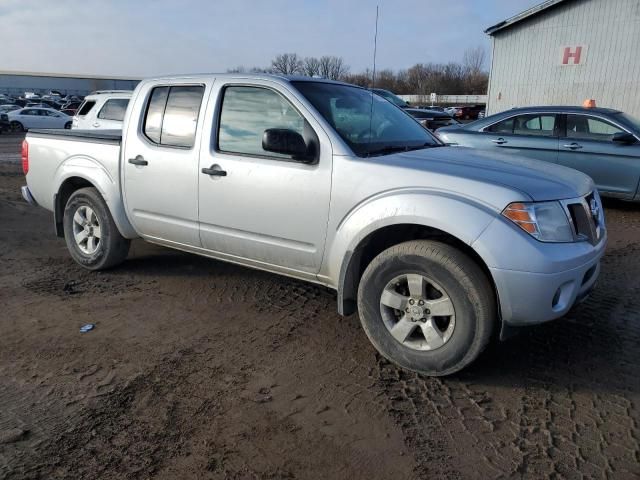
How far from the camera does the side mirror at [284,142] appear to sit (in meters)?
3.56

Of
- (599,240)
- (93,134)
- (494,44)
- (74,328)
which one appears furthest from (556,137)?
(494,44)

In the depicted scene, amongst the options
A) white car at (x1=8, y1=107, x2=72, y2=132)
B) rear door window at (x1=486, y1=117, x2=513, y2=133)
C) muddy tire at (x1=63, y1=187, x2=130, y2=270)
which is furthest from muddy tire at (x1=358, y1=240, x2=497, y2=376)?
white car at (x1=8, y1=107, x2=72, y2=132)

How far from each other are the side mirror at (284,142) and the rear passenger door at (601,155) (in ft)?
20.1

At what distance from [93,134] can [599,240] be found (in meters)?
4.62

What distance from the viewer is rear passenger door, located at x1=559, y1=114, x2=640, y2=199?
7918mm

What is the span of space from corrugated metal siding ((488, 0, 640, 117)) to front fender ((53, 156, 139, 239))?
17.8m

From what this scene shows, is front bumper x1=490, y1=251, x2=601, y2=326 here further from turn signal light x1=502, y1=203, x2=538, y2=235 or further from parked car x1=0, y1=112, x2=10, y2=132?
parked car x1=0, y1=112, x2=10, y2=132

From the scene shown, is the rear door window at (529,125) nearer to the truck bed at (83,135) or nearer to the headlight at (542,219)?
the headlight at (542,219)

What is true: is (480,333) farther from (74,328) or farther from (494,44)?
(494,44)

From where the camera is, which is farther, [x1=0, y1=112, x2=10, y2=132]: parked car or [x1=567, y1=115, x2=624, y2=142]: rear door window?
[x1=0, y1=112, x2=10, y2=132]: parked car

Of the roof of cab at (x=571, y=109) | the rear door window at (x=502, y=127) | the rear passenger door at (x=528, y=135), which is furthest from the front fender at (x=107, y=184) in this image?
the roof of cab at (x=571, y=109)

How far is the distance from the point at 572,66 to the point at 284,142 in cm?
1823

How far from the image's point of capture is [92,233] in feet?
17.4

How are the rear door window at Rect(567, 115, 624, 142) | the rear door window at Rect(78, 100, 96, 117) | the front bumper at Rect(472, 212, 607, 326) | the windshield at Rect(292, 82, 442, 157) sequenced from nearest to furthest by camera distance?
the front bumper at Rect(472, 212, 607, 326), the windshield at Rect(292, 82, 442, 157), the rear door window at Rect(567, 115, 624, 142), the rear door window at Rect(78, 100, 96, 117)
